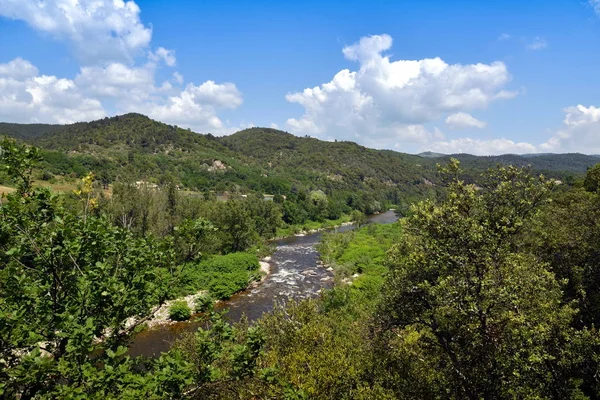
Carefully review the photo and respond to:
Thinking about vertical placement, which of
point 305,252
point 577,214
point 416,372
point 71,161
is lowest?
point 305,252

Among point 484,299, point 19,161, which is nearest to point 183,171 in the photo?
point 19,161

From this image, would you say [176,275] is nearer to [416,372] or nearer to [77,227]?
[77,227]

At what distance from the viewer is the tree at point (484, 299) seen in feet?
30.7

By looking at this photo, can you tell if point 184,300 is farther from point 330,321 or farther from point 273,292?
point 330,321

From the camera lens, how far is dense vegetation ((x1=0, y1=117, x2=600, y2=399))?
18.8 feet

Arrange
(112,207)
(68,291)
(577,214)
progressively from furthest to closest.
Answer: (112,207) < (577,214) < (68,291)

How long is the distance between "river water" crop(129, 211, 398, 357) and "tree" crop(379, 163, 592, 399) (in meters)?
11.6

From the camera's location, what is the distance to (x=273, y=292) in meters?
40.7

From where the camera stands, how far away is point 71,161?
116062 millimetres

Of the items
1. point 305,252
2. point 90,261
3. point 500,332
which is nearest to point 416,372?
point 500,332

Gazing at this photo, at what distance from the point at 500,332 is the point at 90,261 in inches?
408

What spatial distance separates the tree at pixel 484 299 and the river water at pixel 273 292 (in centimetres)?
1162

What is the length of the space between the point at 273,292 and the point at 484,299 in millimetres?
33370

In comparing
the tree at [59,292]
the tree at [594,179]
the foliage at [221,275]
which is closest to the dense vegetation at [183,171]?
the foliage at [221,275]
